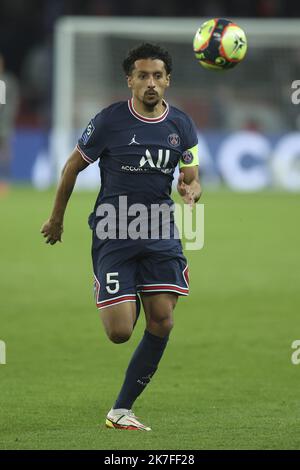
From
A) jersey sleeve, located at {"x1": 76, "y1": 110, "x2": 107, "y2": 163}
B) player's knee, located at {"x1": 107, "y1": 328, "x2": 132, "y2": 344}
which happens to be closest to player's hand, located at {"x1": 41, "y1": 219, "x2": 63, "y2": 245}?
jersey sleeve, located at {"x1": 76, "y1": 110, "x2": 107, "y2": 163}

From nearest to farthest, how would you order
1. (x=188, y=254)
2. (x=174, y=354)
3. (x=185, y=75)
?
1. (x=174, y=354)
2. (x=188, y=254)
3. (x=185, y=75)

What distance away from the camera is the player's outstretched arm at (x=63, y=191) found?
23.1 feet

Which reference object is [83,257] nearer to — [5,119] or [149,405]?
[149,405]

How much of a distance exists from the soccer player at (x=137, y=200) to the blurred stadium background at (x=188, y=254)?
20.9 inches

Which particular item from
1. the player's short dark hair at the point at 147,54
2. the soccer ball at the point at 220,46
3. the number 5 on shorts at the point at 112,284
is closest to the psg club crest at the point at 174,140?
the player's short dark hair at the point at 147,54

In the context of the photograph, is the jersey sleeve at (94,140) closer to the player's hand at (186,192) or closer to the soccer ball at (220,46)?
the player's hand at (186,192)

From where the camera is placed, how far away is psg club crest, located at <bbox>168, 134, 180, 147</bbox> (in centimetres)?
703

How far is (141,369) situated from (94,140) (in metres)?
1.45

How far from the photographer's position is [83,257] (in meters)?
15.6

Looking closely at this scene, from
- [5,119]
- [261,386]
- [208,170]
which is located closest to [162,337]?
[261,386]

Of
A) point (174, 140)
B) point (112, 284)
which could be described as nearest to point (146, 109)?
point (174, 140)

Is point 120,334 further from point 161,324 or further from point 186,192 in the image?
point 186,192

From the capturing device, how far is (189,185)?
Answer: 23.2 feet

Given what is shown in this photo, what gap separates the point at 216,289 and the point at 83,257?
292 cm
